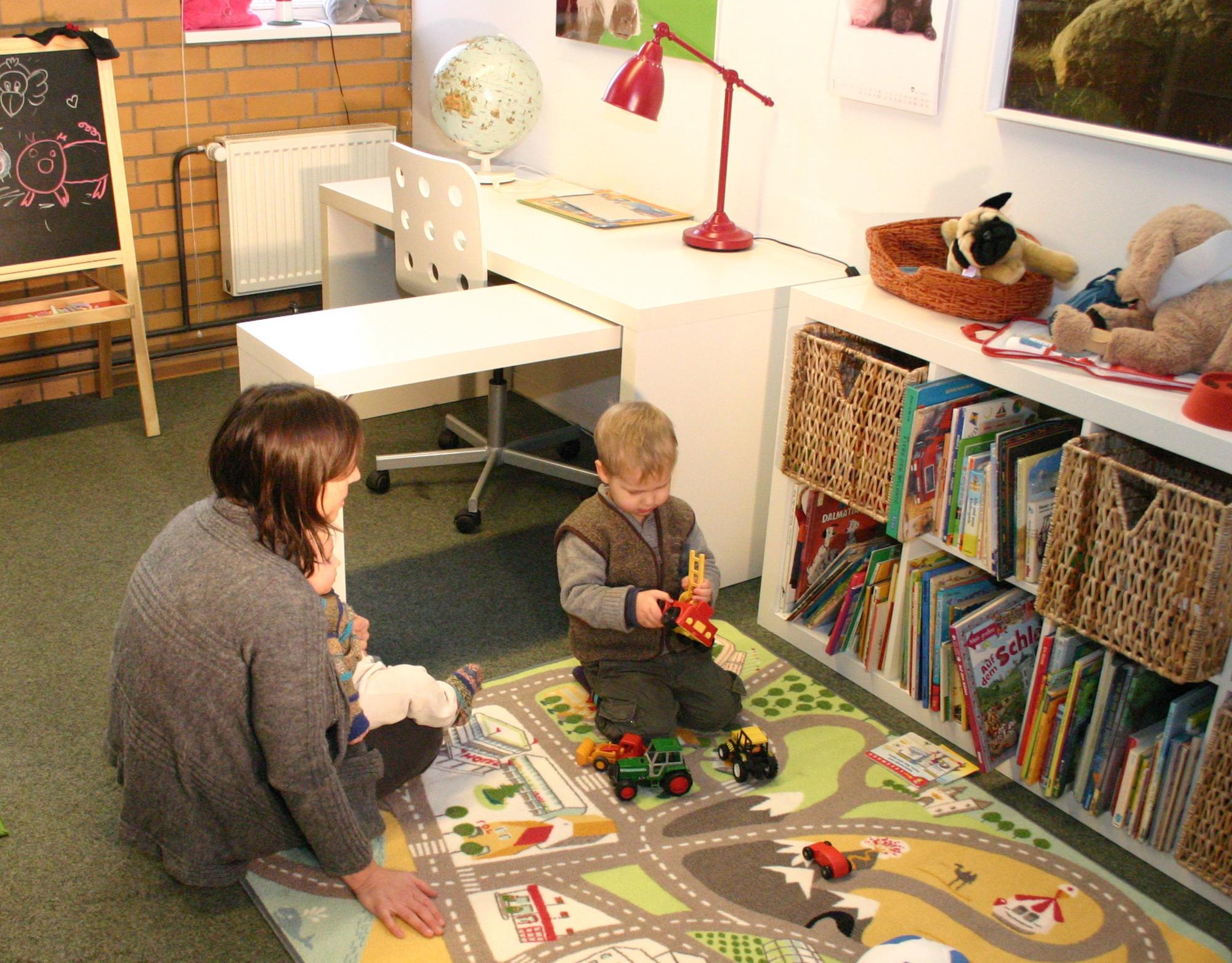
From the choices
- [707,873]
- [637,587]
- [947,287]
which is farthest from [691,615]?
[947,287]

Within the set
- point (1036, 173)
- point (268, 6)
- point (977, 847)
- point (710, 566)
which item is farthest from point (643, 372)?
point (268, 6)

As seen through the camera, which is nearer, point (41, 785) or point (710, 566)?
point (41, 785)

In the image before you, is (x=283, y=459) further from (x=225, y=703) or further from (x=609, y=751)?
(x=609, y=751)

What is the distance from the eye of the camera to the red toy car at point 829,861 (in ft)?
6.00

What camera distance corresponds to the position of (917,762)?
2123 mm

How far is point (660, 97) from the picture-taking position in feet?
8.25

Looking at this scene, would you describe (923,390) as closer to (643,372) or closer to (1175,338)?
(1175,338)

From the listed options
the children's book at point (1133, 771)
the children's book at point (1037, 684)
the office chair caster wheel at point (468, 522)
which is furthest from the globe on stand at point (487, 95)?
the children's book at point (1133, 771)

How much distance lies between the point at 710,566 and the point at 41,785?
115 cm

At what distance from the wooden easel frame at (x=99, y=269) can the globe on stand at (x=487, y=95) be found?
2.61 feet

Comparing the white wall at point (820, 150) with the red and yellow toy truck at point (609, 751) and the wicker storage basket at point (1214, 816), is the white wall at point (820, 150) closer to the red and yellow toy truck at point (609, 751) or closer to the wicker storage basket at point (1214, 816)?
the wicker storage basket at point (1214, 816)

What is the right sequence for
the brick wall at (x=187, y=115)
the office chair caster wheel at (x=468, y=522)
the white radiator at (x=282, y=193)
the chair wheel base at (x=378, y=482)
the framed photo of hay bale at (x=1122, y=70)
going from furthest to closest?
the white radiator at (x=282, y=193)
the brick wall at (x=187, y=115)
the chair wheel base at (x=378, y=482)
the office chair caster wheel at (x=468, y=522)
the framed photo of hay bale at (x=1122, y=70)

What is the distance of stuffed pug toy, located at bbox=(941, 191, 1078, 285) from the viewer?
211 centimetres

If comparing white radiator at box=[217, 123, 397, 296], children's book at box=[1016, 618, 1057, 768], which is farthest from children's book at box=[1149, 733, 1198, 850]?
white radiator at box=[217, 123, 397, 296]
